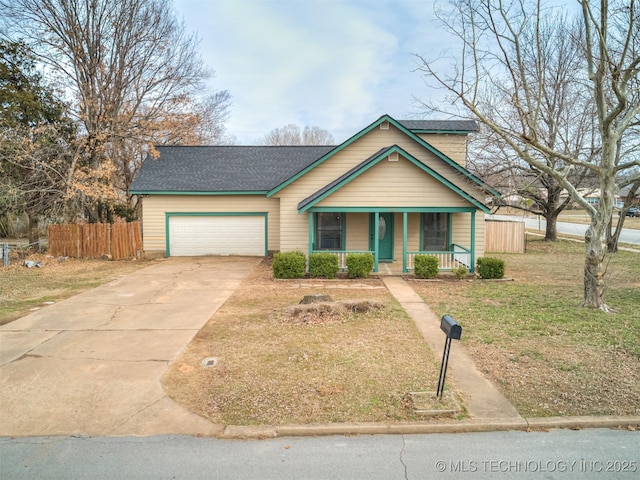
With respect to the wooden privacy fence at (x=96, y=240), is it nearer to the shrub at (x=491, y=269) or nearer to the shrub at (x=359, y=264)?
the shrub at (x=359, y=264)

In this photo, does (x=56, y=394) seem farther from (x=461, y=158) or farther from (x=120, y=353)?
(x=461, y=158)

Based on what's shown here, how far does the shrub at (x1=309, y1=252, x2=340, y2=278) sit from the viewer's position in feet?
45.4

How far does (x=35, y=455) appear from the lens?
13.6 feet

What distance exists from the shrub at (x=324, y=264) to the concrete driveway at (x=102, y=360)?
2956 millimetres

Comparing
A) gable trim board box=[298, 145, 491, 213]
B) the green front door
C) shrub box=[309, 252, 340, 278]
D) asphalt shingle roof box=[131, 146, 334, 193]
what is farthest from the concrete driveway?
asphalt shingle roof box=[131, 146, 334, 193]

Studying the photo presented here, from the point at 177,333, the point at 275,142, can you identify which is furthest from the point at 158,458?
the point at 275,142

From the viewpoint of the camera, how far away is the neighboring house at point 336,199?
1428cm

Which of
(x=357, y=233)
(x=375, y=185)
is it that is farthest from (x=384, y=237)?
(x=375, y=185)

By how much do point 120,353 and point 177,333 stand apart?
1.21 metres

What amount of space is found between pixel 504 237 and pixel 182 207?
644 inches

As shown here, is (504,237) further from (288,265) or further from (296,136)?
(296,136)

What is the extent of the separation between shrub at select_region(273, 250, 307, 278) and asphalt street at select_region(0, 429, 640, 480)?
30.4 feet

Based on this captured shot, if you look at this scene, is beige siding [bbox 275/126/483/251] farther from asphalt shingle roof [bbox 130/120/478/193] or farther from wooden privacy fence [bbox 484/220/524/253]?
wooden privacy fence [bbox 484/220/524/253]

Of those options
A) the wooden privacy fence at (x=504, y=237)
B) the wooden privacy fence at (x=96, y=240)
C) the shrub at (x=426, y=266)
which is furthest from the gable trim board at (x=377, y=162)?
the wooden privacy fence at (x=504, y=237)
